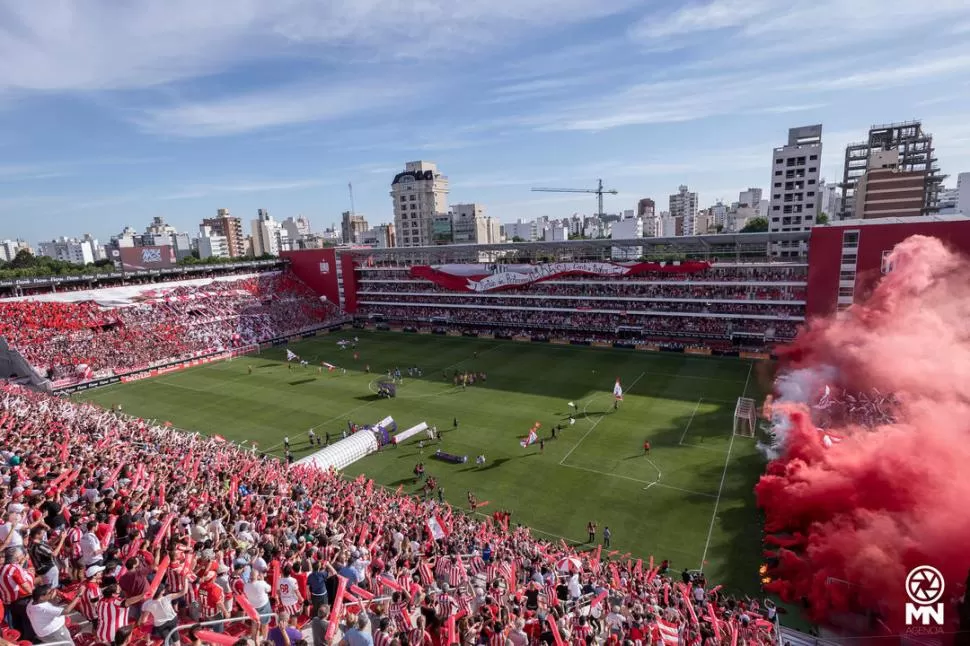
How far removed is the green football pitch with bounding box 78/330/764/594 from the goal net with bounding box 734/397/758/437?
916mm

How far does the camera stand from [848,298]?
46.1 meters

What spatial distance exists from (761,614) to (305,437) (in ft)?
89.3

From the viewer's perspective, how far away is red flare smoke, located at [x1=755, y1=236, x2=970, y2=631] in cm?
1684

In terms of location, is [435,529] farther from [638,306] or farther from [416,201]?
[416,201]

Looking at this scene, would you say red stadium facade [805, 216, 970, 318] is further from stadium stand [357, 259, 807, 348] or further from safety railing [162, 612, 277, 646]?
safety railing [162, 612, 277, 646]

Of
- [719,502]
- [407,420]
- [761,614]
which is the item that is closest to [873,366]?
[719,502]

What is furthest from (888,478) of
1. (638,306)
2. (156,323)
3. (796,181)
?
(796,181)

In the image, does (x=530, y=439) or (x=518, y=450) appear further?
(x=518, y=450)

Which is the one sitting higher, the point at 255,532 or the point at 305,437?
the point at 255,532

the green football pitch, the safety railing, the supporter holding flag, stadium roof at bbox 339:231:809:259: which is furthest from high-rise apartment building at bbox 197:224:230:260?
the supporter holding flag

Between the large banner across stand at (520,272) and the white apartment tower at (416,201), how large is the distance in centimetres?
7186

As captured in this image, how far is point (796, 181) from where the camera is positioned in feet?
301

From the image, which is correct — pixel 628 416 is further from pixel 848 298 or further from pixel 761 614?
pixel 848 298

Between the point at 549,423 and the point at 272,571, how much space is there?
86.8ft
